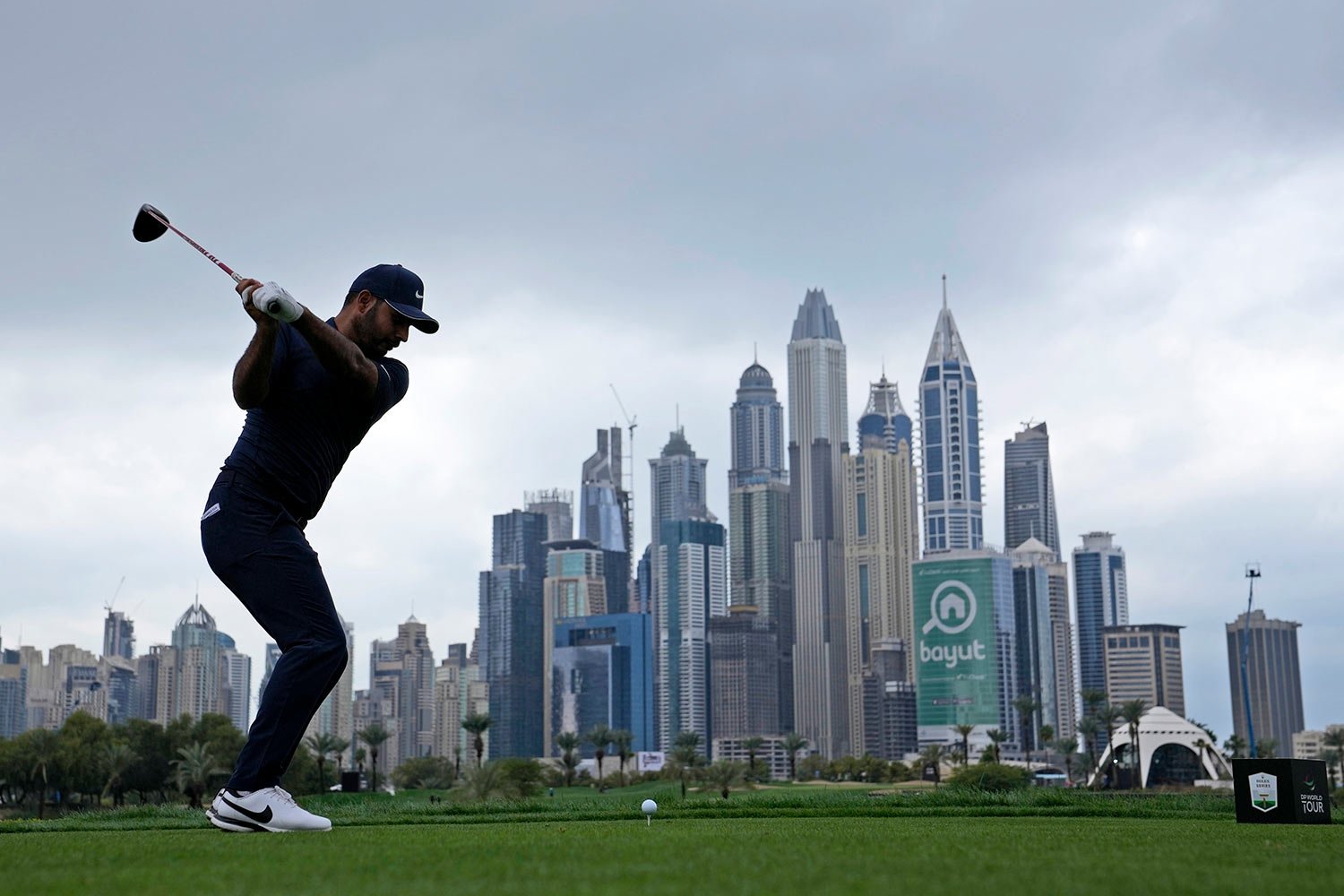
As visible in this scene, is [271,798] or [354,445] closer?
[271,798]

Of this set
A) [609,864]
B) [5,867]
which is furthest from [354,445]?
[609,864]

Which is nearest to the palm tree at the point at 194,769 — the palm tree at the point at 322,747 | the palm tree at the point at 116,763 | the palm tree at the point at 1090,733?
the palm tree at the point at 116,763

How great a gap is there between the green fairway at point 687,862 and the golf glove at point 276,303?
212 centimetres

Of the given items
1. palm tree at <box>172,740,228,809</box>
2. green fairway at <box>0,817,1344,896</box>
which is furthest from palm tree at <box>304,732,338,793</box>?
green fairway at <box>0,817,1344,896</box>

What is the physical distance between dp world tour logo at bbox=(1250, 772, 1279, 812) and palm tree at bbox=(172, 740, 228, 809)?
223 ft

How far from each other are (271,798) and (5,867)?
171cm

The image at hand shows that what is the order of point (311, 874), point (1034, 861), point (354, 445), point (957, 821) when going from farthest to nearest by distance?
point (957, 821), point (354, 445), point (1034, 861), point (311, 874)

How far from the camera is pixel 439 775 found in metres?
114

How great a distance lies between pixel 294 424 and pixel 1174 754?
165 meters

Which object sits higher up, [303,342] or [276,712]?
[303,342]

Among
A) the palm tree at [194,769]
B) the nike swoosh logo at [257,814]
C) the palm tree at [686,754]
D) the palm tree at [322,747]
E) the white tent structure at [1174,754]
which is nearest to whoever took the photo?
the nike swoosh logo at [257,814]

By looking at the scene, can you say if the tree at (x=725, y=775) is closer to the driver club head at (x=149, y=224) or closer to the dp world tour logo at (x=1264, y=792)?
the dp world tour logo at (x=1264, y=792)

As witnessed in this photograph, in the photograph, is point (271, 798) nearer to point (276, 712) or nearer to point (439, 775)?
point (276, 712)

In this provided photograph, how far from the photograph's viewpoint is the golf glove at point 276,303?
6.07 metres
